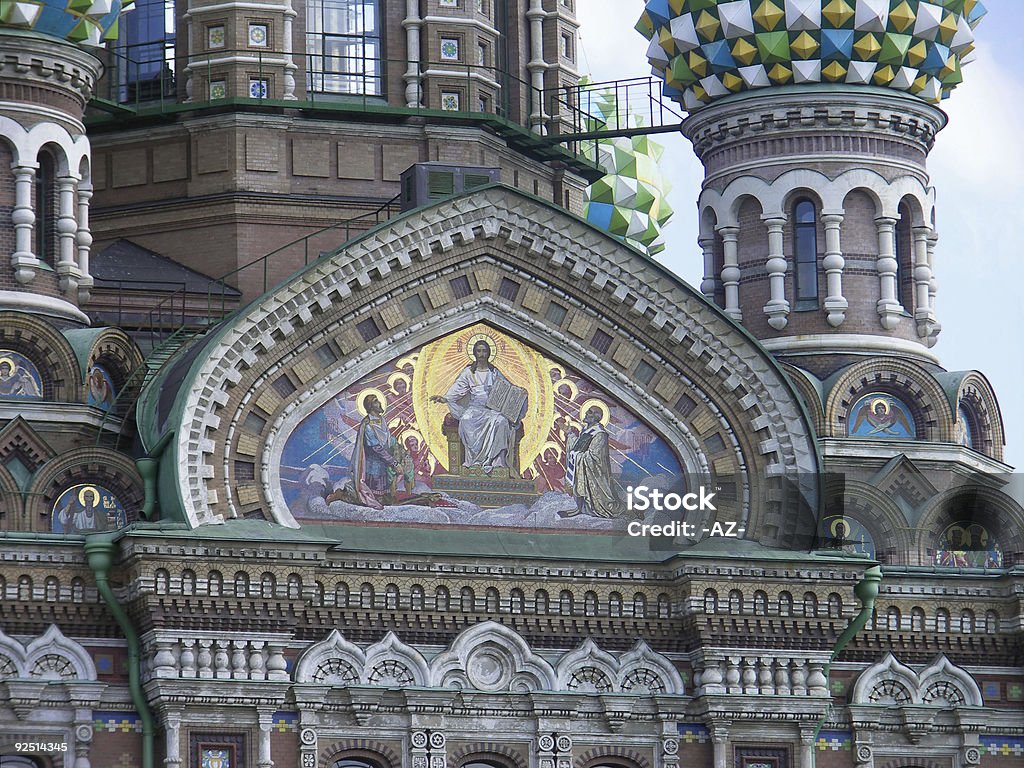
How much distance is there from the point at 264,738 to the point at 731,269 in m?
9.14

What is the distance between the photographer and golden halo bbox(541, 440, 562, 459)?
3878 centimetres

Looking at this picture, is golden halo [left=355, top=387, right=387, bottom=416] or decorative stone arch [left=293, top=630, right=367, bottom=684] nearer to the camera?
decorative stone arch [left=293, top=630, right=367, bottom=684]

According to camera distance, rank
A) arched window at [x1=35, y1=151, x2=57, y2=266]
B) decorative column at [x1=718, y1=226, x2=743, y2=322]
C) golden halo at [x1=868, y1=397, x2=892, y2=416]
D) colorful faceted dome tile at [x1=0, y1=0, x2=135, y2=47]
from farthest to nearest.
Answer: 1. decorative column at [x1=718, y1=226, x2=743, y2=322]
2. golden halo at [x1=868, y1=397, x2=892, y2=416]
3. arched window at [x1=35, y1=151, x2=57, y2=266]
4. colorful faceted dome tile at [x1=0, y1=0, x2=135, y2=47]

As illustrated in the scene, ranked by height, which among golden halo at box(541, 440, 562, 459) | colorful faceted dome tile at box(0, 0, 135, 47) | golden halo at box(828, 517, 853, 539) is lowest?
golden halo at box(828, 517, 853, 539)

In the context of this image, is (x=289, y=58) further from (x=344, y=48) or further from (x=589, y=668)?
(x=589, y=668)

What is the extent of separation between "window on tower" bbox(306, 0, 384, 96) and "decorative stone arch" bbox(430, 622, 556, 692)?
8917mm

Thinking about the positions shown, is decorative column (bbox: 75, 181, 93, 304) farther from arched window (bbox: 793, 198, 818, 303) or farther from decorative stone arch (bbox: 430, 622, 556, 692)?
arched window (bbox: 793, 198, 818, 303)

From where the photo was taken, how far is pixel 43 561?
122ft

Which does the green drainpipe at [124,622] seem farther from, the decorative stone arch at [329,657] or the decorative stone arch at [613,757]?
the decorative stone arch at [613,757]

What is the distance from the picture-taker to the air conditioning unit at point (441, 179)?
4031 centimetres

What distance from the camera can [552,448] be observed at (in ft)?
127

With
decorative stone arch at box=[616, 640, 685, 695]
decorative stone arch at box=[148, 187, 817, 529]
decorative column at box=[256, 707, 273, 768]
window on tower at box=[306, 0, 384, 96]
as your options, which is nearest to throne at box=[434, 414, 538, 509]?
decorative stone arch at box=[148, 187, 817, 529]

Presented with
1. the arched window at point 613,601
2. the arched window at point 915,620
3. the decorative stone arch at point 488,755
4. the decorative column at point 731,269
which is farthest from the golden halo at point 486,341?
the arched window at point 915,620

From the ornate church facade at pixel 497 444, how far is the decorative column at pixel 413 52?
995mm
